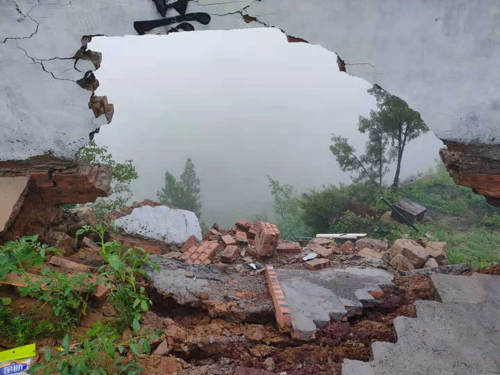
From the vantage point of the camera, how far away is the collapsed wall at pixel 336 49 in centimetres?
317

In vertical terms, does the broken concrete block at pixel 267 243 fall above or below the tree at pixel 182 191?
above

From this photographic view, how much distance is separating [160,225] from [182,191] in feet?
41.2

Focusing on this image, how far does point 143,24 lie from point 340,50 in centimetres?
185

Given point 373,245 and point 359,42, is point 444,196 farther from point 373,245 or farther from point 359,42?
point 359,42

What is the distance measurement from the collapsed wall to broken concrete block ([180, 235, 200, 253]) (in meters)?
3.20

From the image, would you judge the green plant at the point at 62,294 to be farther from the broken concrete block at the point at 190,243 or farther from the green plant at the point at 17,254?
the broken concrete block at the point at 190,243

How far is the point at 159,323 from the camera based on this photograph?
3.14 metres

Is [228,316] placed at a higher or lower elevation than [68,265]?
lower

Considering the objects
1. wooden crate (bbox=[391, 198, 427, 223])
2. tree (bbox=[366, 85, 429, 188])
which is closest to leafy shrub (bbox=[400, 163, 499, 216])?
tree (bbox=[366, 85, 429, 188])

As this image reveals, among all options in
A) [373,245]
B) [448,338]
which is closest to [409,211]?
[373,245]

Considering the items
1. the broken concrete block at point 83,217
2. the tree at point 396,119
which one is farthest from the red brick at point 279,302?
the tree at point 396,119

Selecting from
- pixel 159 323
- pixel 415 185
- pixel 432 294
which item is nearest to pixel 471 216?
pixel 415 185

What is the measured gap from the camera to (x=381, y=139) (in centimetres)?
1496

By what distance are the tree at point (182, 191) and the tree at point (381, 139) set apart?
8176mm
